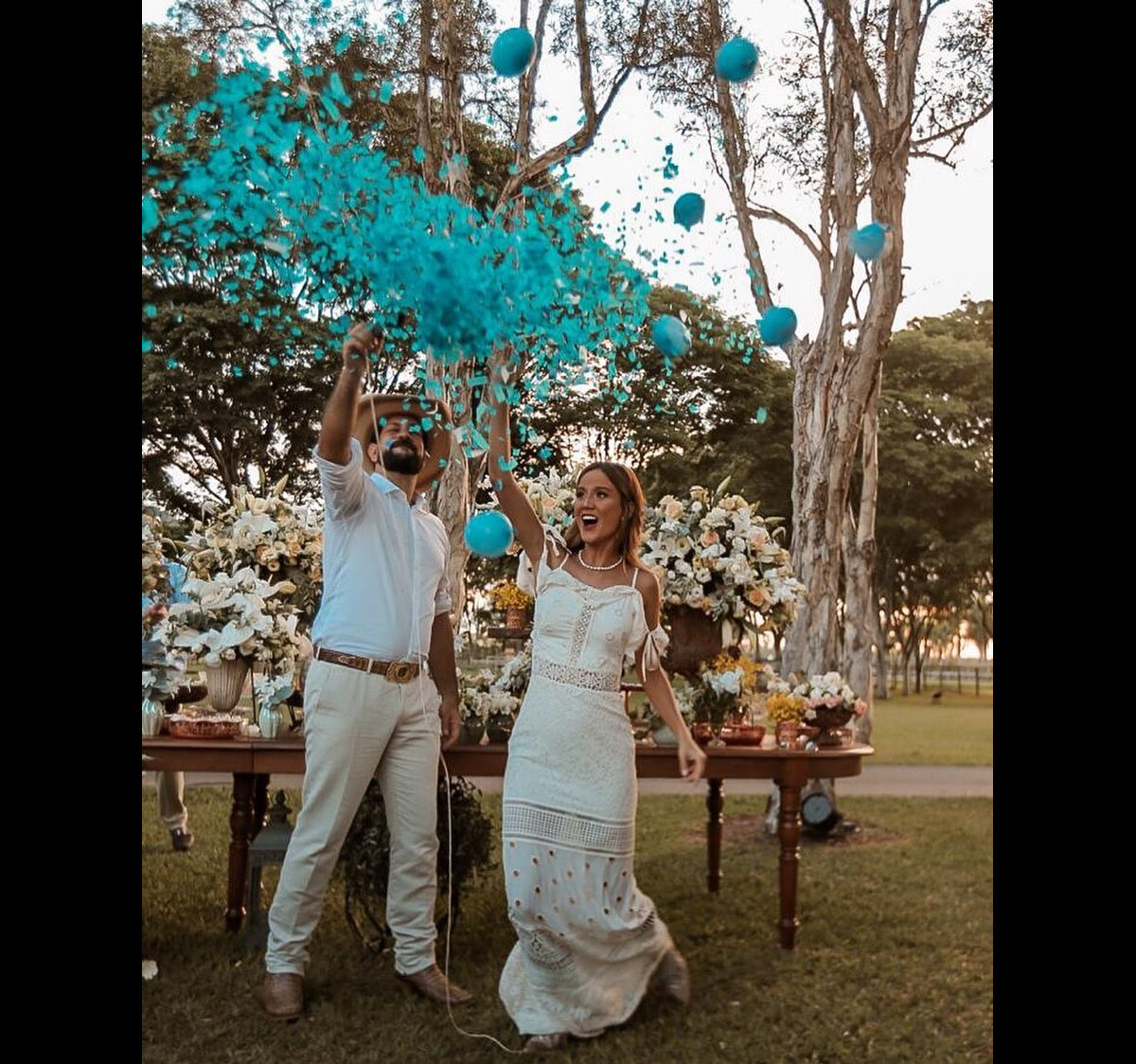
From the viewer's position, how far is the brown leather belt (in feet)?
11.5

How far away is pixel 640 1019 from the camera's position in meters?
3.66

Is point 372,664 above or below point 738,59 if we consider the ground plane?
below

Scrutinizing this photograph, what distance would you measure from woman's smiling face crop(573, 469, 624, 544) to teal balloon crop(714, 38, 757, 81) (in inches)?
45.6

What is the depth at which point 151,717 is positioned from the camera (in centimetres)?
423

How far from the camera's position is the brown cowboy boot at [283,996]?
11.7 feet

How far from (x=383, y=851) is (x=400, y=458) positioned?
1.39 meters

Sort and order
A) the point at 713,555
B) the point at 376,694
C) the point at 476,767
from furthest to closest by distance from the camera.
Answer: the point at 713,555 → the point at 476,767 → the point at 376,694

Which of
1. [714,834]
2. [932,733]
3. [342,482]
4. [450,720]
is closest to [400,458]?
[342,482]

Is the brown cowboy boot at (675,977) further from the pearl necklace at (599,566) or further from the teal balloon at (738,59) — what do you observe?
the teal balloon at (738,59)

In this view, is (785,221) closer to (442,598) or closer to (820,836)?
(820,836)
